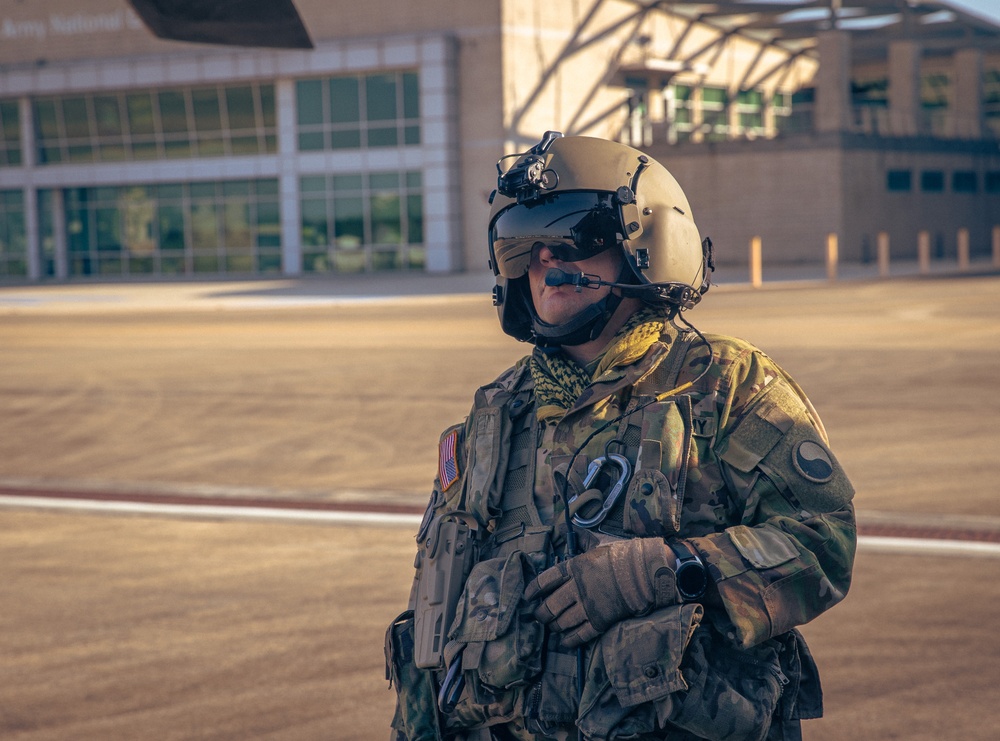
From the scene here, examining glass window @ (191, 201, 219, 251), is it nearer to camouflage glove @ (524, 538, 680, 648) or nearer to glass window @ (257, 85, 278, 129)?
glass window @ (257, 85, 278, 129)

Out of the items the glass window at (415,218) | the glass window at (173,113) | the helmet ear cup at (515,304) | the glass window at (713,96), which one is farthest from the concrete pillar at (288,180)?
the helmet ear cup at (515,304)

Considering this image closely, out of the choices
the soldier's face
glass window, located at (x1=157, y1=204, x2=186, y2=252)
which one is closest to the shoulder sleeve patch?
the soldier's face

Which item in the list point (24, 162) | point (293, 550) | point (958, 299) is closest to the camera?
point (293, 550)

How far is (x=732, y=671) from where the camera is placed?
2.32m

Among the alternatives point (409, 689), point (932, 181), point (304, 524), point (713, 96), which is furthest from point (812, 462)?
point (713, 96)

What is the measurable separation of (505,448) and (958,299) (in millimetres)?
22642

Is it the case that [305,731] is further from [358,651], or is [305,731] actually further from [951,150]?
[951,150]

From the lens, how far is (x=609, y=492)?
2359 millimetres

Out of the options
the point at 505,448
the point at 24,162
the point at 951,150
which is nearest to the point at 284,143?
the point at 24,162

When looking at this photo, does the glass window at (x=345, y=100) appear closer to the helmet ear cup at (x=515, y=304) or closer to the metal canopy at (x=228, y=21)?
the metal canopy at (x=228, y=21)

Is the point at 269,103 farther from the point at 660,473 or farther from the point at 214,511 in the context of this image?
the point at 660,473

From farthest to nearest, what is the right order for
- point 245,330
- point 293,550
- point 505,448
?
point 245,330 < point 293,550 < point 505,448

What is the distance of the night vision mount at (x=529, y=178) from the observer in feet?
8.32

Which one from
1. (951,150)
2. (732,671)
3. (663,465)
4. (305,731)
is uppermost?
(951,150)
